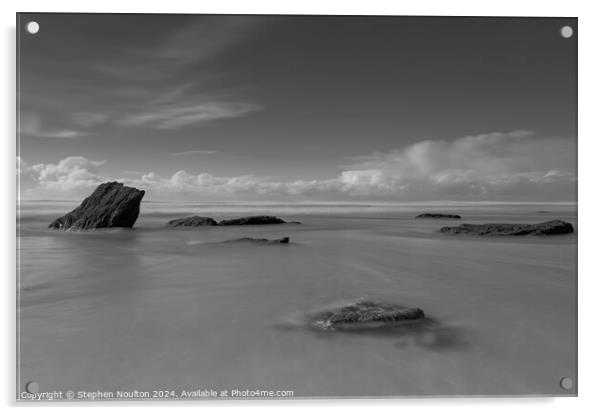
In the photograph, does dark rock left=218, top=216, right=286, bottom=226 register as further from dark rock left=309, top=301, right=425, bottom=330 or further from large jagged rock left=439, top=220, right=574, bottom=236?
large jagged rock left=439, top=220, right=574, bottom=236

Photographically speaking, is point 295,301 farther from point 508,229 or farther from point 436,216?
point 508,229

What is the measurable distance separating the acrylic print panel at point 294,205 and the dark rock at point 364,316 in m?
0.02

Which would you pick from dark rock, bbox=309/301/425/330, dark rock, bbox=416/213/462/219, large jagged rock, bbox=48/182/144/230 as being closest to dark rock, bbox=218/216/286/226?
large jagged rock, bbox=48/182/144/230

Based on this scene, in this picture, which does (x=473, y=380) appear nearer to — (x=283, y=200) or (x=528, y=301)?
(x=528, y=301)

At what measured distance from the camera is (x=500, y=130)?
3.25 meters

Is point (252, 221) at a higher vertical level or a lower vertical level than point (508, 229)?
higher

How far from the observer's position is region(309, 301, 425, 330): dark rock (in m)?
2.53

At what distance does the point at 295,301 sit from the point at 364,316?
64 cm

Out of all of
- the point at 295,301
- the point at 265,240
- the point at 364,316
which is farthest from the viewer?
the point at 265,240

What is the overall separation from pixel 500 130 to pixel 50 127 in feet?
14.6

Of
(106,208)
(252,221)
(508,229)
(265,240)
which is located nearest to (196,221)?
(252,221)

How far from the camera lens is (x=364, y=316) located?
8.36 ft

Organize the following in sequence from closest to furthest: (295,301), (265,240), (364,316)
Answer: (364,316)
(295,301)
(265,240)

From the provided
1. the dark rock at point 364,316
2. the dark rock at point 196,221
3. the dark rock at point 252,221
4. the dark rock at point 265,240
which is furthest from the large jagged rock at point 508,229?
the dark rock at point 196,221
